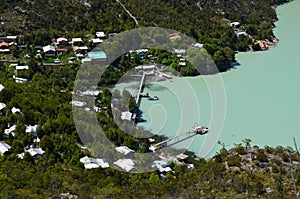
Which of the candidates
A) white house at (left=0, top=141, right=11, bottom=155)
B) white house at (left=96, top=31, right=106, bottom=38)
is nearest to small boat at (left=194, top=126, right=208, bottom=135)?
white house at (left=0, top=141, right=11, bottom=155)

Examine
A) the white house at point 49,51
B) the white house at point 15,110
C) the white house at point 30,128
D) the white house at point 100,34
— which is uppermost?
the white house at point 100,34

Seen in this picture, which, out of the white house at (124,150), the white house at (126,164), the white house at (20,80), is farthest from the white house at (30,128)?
the white house at (20,80)

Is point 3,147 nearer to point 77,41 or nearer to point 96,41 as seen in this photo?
point 77,41

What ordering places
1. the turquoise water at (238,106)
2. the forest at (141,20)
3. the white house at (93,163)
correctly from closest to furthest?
the white house at (93,163)
the turquoise water at (238,106)
the forest at (141,20)

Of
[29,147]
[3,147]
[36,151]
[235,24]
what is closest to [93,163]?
[36,151]

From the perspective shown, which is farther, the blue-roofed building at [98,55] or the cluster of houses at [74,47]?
the cluster of houses at [74,47]

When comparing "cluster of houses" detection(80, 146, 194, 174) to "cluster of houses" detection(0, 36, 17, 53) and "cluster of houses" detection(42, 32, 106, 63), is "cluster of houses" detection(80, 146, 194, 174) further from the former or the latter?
"cluster of houses" detection(0, 36, 17, 53)

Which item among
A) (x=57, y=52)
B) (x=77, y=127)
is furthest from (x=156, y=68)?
(x=77, y=127)

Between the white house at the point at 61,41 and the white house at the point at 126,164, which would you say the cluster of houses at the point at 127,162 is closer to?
the white house at the point at 126,164

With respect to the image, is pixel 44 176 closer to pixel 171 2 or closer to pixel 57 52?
pixel 57 52
